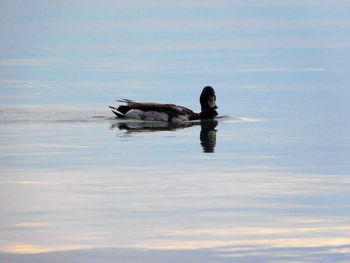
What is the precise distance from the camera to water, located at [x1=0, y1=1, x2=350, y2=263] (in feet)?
37.7

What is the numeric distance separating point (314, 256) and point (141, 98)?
1694 centimetres

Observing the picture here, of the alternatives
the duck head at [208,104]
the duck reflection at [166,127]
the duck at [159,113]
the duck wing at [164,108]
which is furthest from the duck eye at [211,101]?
the duck wing at [164,108]

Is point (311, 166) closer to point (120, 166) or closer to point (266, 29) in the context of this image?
point (120, 166)

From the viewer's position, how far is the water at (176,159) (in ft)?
37.7

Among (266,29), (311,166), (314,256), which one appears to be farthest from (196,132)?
(266,29)

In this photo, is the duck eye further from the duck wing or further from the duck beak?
the duck wing

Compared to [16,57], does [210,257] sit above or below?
below

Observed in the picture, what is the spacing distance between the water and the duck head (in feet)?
0.83

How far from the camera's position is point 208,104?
79.2ft

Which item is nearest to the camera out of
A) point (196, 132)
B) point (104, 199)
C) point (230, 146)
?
point (104, 199)

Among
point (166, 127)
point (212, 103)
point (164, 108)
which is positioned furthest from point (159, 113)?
point (212, 103)

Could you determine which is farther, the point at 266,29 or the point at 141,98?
the point at 266,29

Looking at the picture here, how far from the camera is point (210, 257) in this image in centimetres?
1088

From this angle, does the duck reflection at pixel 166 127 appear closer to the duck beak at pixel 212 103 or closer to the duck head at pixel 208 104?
the duck head at pixel 208 104
